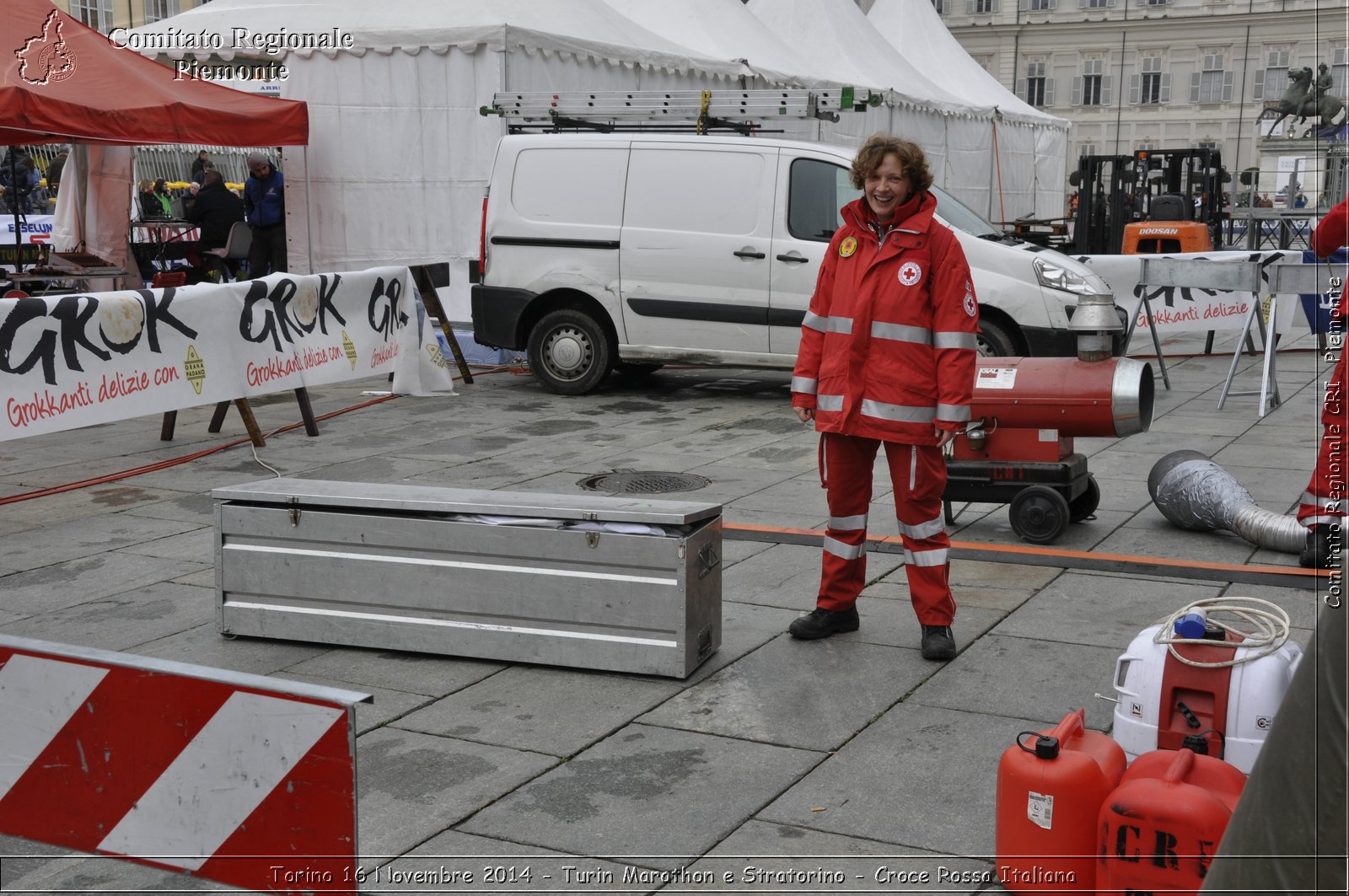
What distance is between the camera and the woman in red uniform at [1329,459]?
17.8ft

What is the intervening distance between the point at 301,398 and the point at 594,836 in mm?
6835

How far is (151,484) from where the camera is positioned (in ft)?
27.5

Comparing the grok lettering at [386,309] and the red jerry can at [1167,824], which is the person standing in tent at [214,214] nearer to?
the grok lettering at [386,309]

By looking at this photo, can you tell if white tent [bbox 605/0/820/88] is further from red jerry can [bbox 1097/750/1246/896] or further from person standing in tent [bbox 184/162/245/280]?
red jerry can [bbox 1097/750/1246/896]

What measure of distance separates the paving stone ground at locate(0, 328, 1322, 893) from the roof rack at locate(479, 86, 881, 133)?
12.5 ft

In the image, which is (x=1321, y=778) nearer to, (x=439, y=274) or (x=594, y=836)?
(x=594, y=836)

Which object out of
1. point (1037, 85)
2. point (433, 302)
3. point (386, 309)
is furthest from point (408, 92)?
point (1037, 85)

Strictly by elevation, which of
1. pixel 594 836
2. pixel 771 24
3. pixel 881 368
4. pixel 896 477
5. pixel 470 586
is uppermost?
pixel 771 24

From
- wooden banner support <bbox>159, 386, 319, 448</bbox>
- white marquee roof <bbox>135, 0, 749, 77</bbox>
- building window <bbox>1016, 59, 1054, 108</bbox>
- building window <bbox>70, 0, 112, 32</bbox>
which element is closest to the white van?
wooden banner support <bbox>159, 386, 319, 448</bbox>

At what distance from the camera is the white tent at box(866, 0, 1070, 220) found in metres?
26.6

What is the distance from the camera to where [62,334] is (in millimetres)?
8086

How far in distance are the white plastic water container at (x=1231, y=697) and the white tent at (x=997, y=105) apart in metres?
23.6

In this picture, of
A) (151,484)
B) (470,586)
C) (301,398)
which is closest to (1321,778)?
(470,586)

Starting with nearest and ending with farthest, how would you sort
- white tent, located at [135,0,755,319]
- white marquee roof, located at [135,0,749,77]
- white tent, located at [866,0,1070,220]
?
white marquee roof, located at [135,0,749,77], white tent, located at [135,0,755,319], white tent, located at [866,0,1070,220]
